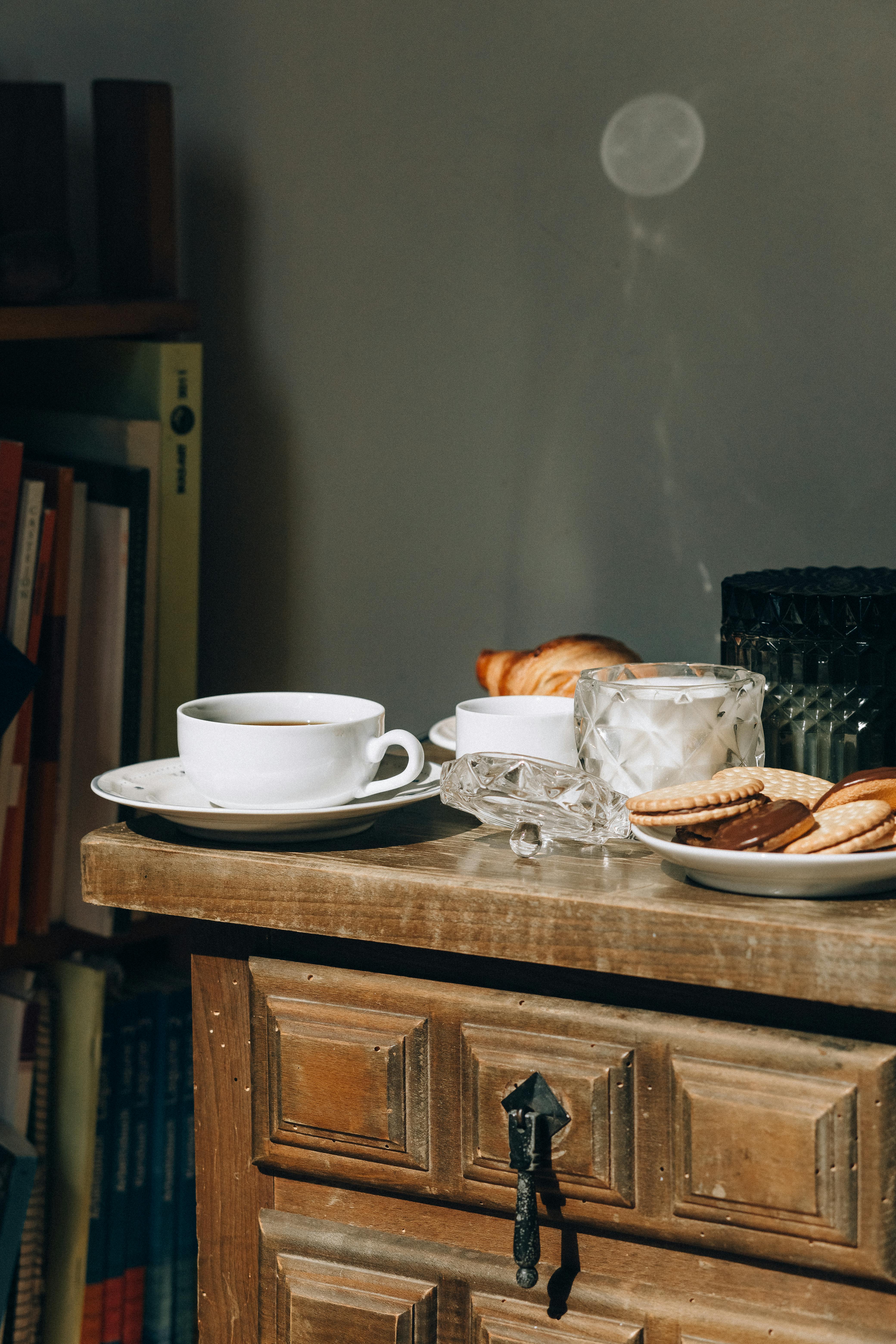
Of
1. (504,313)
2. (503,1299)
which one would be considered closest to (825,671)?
(503,1299)

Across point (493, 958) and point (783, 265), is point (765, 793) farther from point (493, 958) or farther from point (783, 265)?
point (783, 265)

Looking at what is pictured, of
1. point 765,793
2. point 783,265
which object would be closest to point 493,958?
point 765,793

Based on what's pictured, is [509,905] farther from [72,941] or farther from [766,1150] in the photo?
[72,941]

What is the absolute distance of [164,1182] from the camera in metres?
1.24

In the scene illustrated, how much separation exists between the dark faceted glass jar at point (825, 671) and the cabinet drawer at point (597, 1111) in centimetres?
22

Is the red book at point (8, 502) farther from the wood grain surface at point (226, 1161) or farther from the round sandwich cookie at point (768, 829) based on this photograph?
the round sandwich cookie at point (768, 829)

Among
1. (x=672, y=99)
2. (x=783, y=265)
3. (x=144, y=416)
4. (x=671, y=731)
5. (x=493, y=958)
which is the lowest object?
(x=493, y=958)

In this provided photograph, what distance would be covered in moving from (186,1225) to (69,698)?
0.53 m

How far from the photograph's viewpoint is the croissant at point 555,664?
37.1 inches

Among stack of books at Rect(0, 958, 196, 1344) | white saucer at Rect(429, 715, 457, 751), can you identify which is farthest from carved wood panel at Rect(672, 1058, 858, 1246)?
stack of books at Rect(0, 958, 196, 1344)

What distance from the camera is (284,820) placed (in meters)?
0.73

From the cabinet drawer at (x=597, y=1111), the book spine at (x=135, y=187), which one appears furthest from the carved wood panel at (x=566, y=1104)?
the book spine at (x=135, y=187)

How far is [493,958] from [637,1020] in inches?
3.4

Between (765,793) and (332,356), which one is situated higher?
(332,356)
